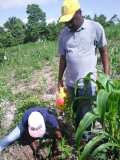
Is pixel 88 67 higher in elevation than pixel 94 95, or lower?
higher

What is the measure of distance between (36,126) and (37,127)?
0.7 inches

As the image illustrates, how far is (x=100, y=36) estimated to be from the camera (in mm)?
4148

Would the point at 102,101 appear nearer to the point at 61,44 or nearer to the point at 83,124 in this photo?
the point at 83,124

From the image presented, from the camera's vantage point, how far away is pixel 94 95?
4.23 m

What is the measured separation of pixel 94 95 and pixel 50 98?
9.28ft

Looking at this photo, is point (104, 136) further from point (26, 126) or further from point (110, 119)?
point (26, 126)

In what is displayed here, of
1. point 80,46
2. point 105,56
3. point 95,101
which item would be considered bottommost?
point 95,101

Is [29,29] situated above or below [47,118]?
above

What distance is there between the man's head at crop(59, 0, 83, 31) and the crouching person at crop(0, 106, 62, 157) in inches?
41.3

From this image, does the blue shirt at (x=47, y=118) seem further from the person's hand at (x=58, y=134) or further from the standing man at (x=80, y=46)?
the standing man at (x=80, y=46)

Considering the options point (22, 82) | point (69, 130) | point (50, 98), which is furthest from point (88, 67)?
point (22, 82)

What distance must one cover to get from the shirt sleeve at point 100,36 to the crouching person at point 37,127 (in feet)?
3.23

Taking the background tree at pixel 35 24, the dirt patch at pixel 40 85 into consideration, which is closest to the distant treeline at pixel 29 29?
the background tree at pixel 35 24

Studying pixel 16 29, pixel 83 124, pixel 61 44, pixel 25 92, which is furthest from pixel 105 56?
pixel 16 29
